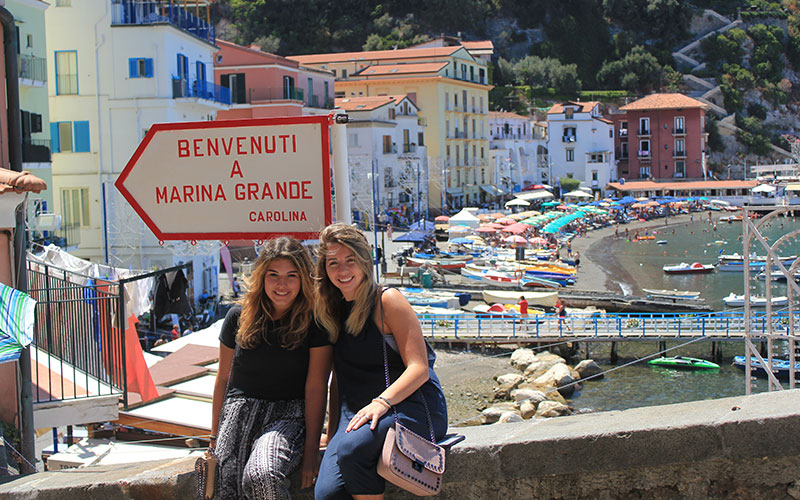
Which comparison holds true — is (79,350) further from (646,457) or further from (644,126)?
(644,126)

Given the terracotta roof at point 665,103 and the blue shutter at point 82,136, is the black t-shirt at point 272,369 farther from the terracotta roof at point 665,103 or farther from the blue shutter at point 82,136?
the terracotta roof at point 665,103

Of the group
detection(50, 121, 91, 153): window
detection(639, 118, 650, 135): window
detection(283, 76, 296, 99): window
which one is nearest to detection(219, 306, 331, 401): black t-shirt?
detection(50, 121, 91, 153): window

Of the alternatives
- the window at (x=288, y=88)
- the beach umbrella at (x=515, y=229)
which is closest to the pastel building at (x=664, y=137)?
the beach umbrella at (x=515, y=229)

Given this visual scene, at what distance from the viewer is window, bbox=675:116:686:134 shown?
92.7 metres

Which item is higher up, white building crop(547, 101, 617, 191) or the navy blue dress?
white building crop(547, 101, 617, 191)

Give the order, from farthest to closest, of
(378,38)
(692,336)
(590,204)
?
(378,38) → (590,204) → (692,336)

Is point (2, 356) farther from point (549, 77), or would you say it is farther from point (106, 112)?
point (549, 77)

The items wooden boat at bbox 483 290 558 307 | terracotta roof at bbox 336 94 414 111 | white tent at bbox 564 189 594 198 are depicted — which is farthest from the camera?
white tent at bbox 564 189 594 198

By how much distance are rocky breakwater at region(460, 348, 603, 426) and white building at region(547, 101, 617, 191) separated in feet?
210

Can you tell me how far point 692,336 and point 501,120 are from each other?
5588cm

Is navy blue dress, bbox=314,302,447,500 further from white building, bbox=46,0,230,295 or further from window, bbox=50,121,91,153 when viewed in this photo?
window, bbox=50,121,91,153

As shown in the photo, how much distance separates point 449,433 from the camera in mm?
4008

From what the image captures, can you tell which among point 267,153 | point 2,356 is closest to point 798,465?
point 267,153

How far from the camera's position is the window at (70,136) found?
2864cm
